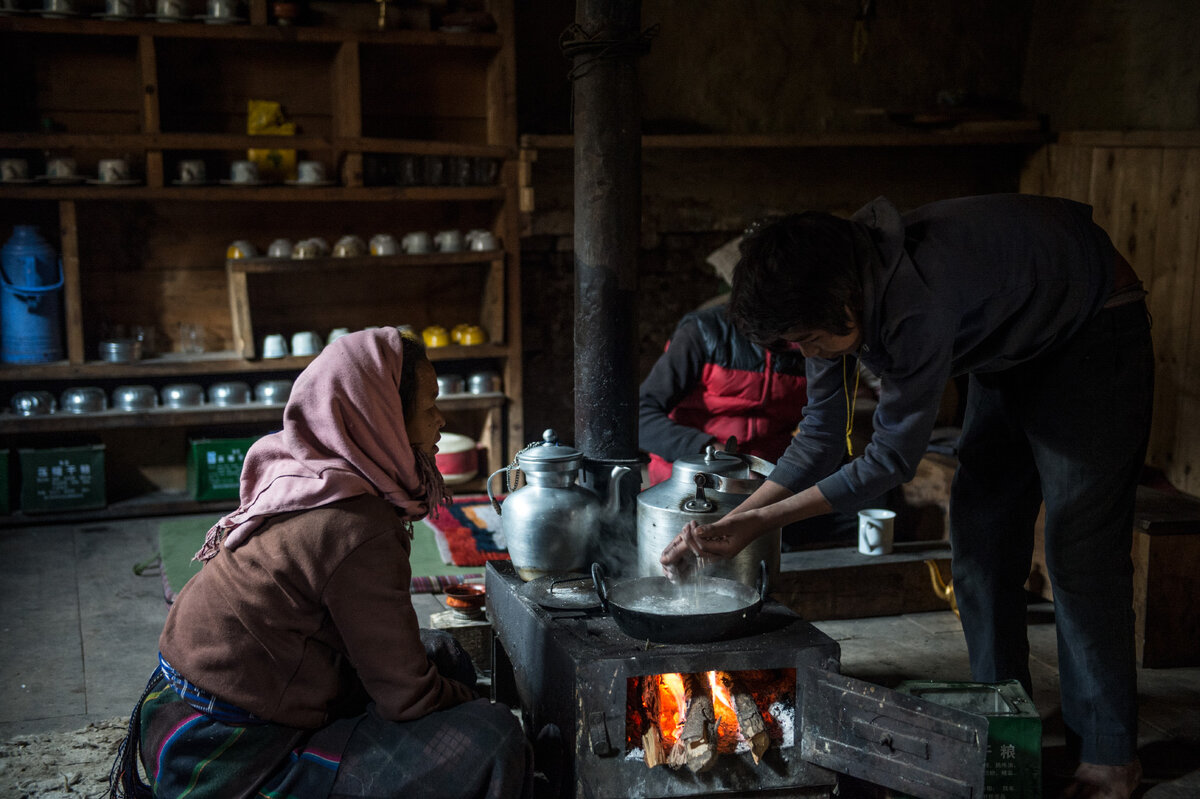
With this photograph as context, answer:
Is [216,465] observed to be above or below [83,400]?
below

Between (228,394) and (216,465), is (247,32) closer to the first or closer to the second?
(228,394)

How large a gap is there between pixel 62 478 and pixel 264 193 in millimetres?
1661

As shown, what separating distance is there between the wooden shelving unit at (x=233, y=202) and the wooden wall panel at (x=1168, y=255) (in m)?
2.93

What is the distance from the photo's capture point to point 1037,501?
2814 millimetres

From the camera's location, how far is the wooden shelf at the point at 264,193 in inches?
194

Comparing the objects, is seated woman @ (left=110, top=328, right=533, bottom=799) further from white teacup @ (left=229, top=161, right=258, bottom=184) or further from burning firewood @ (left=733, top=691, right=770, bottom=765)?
white teacup @ (left=229, top=161, right=258, bottom=184)

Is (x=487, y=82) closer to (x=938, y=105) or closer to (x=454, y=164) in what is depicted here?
(x=454, y=164)

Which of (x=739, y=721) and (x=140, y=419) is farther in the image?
(x=140, y=419)

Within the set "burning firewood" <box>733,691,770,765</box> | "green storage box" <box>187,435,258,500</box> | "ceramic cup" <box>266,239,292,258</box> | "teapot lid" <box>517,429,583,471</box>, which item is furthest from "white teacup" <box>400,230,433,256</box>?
"burning firewood" <box>733,691,770,765</box>

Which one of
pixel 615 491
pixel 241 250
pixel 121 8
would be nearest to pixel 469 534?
pixel 241 250

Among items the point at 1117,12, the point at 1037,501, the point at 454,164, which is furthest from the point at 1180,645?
the point at 454,164

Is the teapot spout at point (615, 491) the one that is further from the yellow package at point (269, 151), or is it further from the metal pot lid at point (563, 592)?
the yellow package at point (269, 151)

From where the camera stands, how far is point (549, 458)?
106 inches

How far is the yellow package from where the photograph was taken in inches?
209
